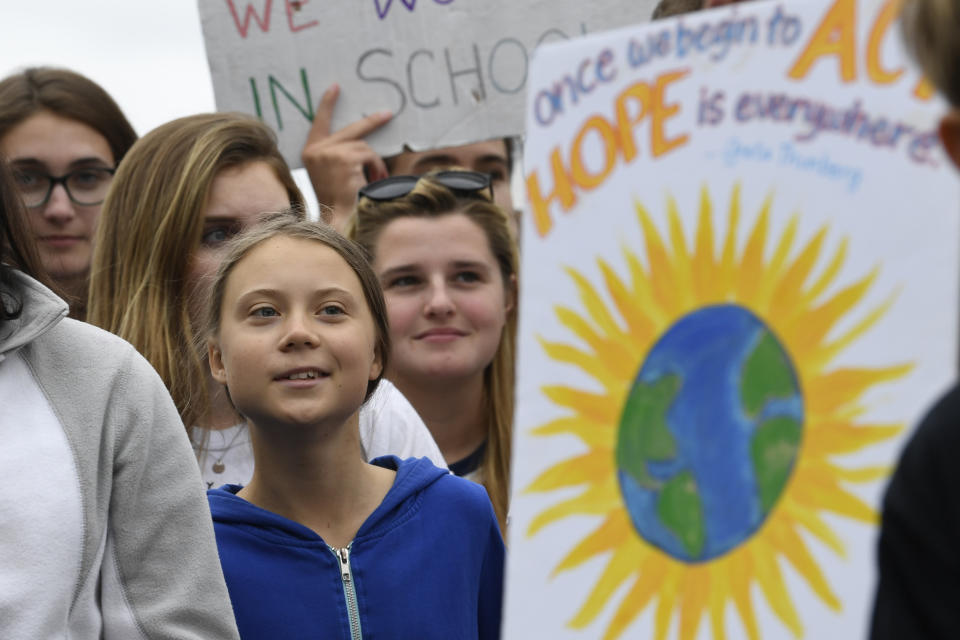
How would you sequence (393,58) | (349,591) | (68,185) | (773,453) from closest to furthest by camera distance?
1. (773,453)
2. (349,591)
3. (68,185)
4. (393,58)

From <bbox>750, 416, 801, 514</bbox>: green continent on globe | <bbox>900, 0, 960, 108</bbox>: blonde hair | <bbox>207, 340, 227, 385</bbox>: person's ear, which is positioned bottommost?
<bbox>207, 340, 227, 385</bbox>: person's ear

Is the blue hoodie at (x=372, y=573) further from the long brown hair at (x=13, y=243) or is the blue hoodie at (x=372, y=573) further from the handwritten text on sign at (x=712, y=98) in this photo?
the handwritten text on sign at (x=712, y=98)

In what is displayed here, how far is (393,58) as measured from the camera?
4.19 meters

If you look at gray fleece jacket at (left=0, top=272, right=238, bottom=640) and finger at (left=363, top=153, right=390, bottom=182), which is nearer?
gray fleece jacket at (left=0, top=272, right=238, bottom=640)

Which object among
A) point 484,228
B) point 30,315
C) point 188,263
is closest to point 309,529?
point 30,315

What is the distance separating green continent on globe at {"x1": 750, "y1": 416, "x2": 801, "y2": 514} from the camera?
5.20 ft

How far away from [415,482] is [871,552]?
122 cm

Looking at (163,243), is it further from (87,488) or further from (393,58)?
(393,58)

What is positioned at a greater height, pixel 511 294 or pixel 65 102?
pixel 65 102

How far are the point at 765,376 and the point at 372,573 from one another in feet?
3.49

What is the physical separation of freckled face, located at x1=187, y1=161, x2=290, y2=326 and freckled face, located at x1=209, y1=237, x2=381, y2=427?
419mm

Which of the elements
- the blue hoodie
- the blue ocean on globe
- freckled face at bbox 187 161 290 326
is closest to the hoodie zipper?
the blue hoodie

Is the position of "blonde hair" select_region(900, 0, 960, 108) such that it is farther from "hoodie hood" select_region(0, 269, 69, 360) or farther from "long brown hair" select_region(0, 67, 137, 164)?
"long brown hair" select_region(0, 67, 137, 164)

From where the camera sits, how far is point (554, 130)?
1.80 m
